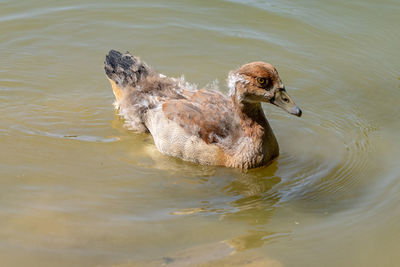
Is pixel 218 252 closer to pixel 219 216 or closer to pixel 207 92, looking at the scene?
pixel 219 216

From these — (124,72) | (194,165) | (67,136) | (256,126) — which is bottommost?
(194,165)

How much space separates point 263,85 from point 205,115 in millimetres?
932

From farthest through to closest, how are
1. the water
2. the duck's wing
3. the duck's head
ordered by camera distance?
the duck's wing
the duck's head
the water

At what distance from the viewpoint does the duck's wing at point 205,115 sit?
7.63 metres

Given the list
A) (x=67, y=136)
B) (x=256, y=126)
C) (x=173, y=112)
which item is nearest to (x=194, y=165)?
(x=173, y=112)

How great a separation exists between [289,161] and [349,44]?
148 inches

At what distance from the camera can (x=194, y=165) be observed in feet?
25.4

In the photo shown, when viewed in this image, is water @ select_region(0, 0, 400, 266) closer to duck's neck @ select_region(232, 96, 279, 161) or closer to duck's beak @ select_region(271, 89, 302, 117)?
duck's neck @ select_region(232, 96, 279, 161)

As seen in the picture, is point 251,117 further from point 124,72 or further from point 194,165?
point 124,72

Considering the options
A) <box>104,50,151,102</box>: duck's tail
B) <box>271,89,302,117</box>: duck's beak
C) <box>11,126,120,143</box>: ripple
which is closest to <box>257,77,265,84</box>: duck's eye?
<box>271,89,302,117</box>: duck's beak

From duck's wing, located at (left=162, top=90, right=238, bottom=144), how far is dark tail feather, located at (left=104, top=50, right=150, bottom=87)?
874 mm

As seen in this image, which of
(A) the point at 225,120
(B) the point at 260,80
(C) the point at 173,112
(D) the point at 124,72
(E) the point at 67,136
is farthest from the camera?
(D) the point at 124,72

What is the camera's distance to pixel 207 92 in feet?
26.8

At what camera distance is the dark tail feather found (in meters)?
8.69
